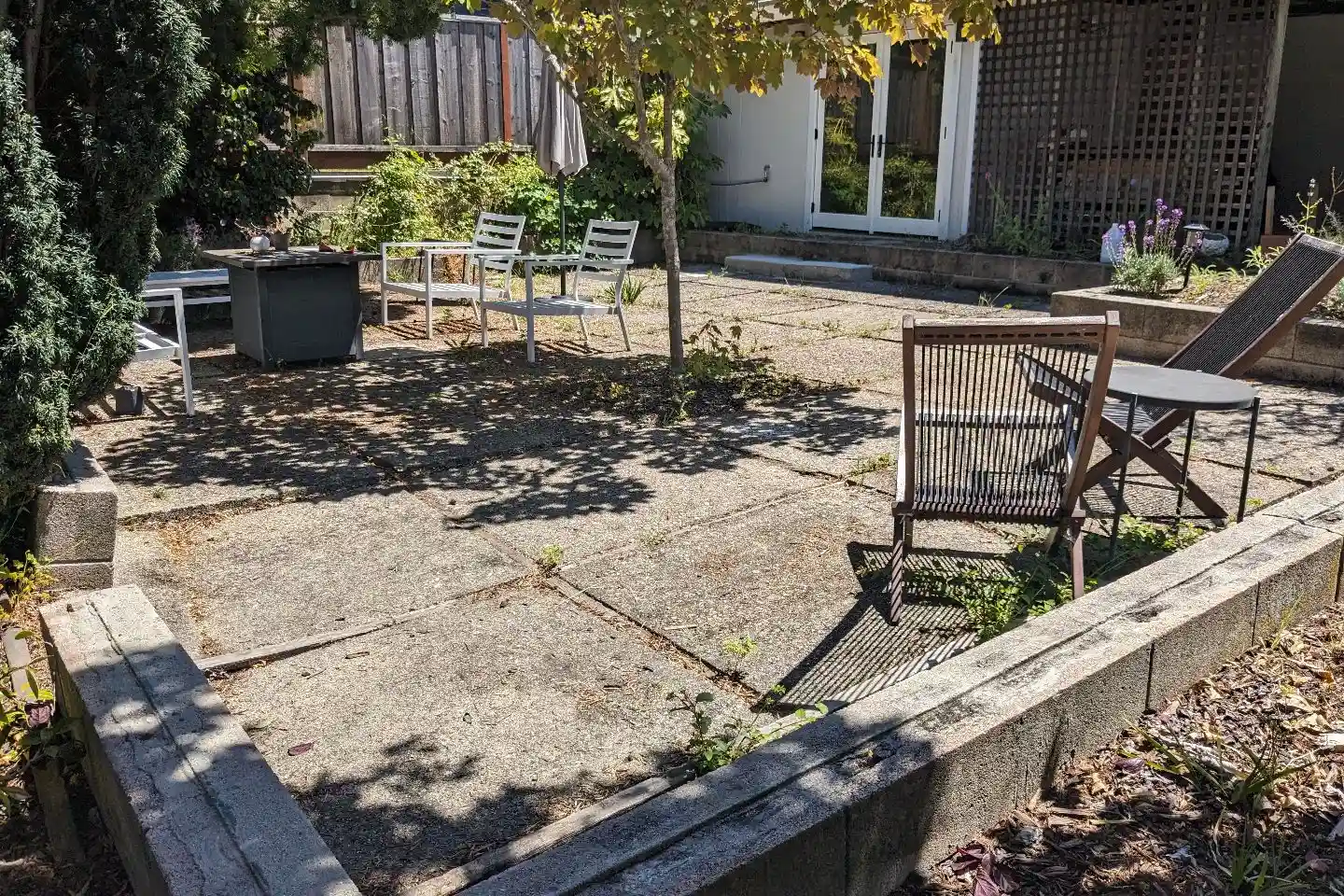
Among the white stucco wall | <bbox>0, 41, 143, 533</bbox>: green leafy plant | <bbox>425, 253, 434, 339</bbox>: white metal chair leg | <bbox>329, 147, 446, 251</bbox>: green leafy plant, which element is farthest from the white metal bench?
the white stucco wall

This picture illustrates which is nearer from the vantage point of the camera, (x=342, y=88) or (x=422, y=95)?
(x=342, y=88)

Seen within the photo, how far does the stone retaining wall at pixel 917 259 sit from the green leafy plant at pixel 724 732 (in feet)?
28.1

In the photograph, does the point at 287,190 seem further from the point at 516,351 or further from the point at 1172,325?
the point at 1172,325

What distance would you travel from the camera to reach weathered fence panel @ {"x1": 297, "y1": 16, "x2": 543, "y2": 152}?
12023 millimetres

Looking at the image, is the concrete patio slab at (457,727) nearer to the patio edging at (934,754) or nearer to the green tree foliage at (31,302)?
the patio edging at (934,754)

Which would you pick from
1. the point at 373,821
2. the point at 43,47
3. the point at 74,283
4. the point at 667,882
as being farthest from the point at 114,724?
the point at 43,47

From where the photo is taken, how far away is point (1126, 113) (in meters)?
11.4

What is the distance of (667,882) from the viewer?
1.85 m

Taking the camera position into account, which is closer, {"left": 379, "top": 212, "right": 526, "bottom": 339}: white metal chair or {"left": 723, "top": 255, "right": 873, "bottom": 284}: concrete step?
{"left": 379, "top": 212, "right": 526, "bottom": 339}: white metal chair

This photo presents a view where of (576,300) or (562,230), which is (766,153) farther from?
(576,300)

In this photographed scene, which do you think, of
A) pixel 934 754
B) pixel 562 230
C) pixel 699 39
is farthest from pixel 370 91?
pixel 934 754

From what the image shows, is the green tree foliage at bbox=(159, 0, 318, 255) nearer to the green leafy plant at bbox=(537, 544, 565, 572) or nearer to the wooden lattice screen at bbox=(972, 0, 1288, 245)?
the green leafy plant at bbox=(537, 544, 565, 572)

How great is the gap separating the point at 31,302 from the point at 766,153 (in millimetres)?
12264

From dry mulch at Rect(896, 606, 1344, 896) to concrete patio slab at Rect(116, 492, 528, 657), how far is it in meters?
2.04
